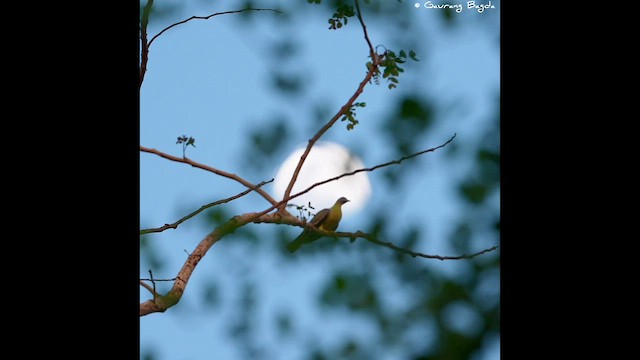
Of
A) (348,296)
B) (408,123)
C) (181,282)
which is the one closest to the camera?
(348,296)

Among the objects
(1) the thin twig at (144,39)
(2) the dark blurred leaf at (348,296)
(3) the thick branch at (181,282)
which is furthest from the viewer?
(1) the thin twig at (144,39)

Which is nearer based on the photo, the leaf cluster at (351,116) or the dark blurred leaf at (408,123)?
the dark blurred leaf at (408,123)

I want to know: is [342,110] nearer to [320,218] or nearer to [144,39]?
[144,39]

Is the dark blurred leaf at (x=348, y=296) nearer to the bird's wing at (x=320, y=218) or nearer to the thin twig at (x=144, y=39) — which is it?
the thin twig at (x=144, y=39)

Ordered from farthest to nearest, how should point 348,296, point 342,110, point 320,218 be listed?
point 320,218, point 342,110, point 348,296

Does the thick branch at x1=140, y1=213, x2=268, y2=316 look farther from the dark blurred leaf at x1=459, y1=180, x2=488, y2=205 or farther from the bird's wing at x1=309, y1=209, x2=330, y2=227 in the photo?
the dark blurred leaf at x1=459, y1=180, x2=488, y2=205

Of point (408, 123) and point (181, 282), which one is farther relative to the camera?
point (181, 282)

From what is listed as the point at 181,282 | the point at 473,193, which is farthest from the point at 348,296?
the point at 181,282

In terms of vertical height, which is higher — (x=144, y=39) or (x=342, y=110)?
(x=144, y=39)

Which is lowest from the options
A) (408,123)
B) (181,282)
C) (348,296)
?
(348,296)

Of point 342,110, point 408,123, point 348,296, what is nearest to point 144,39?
point 342,110

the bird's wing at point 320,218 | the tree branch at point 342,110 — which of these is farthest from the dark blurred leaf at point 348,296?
the bird's wing at point 320,218

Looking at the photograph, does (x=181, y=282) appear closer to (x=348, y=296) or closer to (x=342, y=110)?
(x=342, y=110)
